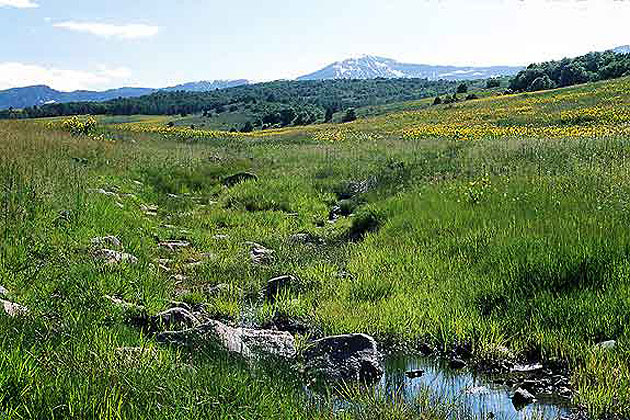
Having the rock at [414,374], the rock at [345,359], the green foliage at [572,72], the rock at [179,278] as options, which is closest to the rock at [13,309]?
the rock at [345,359]

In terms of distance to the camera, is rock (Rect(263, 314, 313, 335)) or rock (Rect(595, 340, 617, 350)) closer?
rock (Rect(595, 340, 617, 350))

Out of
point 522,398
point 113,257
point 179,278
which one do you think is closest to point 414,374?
point 522,398

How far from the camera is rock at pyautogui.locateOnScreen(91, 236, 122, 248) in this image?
8.13 meters

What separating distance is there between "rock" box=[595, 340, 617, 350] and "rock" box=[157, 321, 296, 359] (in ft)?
8.64

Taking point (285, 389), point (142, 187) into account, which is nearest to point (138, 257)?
point (285, 389)

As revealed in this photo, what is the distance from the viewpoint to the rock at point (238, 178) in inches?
640

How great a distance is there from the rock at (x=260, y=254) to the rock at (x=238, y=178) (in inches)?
248

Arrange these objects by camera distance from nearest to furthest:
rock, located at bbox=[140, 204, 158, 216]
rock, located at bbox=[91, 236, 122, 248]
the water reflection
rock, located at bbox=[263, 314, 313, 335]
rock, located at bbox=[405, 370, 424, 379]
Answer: the water reflection < rock, located at bbox=[405, 370, 424, 379] < rock, located at bbox=[263, 314, 313, 335] < rock, located at bbox=[91, 236, 122, 248] < rock, located at bbox=[140, 204, 158, 216]

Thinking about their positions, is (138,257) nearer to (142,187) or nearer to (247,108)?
(142,187)

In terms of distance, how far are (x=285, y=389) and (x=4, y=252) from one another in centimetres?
431

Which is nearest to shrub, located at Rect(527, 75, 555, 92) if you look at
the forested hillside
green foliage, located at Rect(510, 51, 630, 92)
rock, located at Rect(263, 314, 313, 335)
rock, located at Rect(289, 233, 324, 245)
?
green foliage, located at Rect(510, 51, 630, 92)

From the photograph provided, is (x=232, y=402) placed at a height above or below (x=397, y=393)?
above

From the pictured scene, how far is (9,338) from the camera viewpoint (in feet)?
13.1

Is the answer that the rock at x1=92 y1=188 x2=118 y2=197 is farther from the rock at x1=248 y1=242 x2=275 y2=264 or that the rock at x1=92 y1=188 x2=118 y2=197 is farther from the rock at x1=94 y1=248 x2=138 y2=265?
the rock at x1=94 y1=248 x2=138 y2=265
